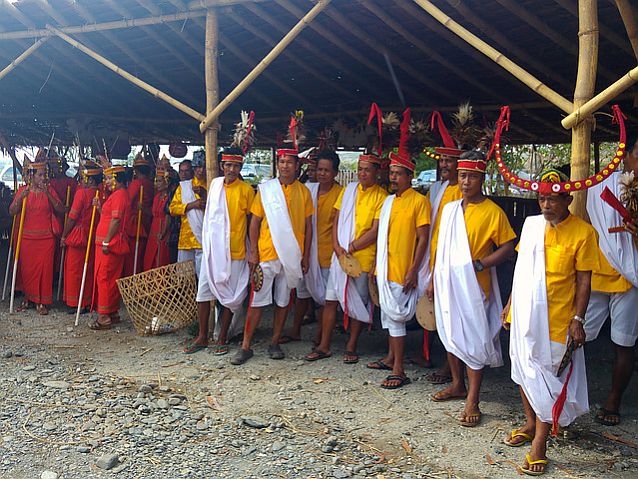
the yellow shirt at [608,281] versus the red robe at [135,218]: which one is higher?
the red robe at [135,218]

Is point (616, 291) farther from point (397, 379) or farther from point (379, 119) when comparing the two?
point (379, 119)

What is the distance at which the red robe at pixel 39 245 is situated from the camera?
281 inches

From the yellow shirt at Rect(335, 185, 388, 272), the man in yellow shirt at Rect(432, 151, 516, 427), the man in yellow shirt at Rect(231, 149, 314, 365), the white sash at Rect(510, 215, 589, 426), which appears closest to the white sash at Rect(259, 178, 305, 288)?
the man in yellow shirt at Rect(231, 149, 314, 365)

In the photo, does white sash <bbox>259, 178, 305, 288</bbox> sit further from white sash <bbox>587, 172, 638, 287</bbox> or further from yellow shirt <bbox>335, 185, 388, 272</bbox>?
white sash <bbox>587, 172, 638, 287</bbox>

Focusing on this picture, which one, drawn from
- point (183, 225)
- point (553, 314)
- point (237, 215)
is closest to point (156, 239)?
point (183, 225)

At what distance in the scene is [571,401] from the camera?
3465 millimetres

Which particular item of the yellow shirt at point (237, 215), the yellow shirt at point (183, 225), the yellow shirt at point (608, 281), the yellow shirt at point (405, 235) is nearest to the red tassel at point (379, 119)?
the yellow shirt at point (405, 235)

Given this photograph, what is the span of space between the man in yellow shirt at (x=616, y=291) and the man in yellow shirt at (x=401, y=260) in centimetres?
124

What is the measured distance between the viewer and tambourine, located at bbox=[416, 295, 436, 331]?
4.62 meters

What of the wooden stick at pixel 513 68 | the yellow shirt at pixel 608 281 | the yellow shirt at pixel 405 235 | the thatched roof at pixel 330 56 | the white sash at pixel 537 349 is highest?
the thatched roof at pixel 330 56

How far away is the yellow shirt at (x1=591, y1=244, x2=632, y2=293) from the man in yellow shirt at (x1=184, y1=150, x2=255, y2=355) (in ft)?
9.34

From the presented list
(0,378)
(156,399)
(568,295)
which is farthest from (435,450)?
(0,378)

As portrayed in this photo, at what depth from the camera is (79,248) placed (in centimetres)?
709

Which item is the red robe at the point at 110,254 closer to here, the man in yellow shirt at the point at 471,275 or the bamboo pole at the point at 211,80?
the bamboo pole at the point at 211,80
